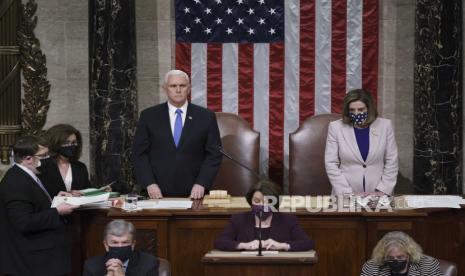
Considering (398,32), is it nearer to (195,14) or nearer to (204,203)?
(195,14)

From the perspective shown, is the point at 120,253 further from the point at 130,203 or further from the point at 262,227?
the point at 130,203

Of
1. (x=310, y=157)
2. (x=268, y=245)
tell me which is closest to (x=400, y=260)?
(x=268, y=245)

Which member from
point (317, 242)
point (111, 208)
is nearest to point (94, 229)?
point (111, 208)

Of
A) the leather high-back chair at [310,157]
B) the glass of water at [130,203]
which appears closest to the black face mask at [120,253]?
the glass of water at [130,203]

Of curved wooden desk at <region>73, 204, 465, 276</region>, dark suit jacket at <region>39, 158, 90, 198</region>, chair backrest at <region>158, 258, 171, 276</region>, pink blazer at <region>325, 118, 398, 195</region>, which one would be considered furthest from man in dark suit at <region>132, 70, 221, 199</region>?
chair backrest at <region>158, 258, 171, 276</region>

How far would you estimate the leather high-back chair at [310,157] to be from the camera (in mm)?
10375

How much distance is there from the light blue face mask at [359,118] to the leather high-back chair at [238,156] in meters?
1.94

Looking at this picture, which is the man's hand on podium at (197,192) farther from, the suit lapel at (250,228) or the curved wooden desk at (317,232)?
the suit lapel at (250,228)

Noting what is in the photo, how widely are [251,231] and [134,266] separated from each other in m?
1.10

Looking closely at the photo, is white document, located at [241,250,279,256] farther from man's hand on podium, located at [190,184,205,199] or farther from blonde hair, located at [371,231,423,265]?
man's hand on podium, located at [190,184,205,199]

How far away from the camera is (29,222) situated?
7125 mm

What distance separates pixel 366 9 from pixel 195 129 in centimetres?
327

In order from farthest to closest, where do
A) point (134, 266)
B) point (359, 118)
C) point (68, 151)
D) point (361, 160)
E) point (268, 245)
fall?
point (361, 160) < point (359, 118) < point (68, 151) < point (268, 245) < point (134, 266)

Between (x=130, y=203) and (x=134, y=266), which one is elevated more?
(x=130, y=203)
